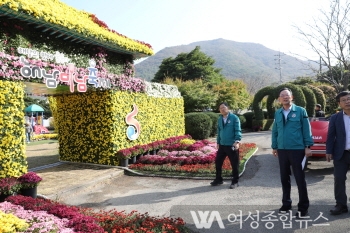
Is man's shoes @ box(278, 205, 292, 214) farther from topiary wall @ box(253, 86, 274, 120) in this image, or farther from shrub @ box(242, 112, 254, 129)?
shrub @ box(242, 112, 254, 129)

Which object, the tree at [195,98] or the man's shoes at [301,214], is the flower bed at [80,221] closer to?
the man's shoes at [301,214]

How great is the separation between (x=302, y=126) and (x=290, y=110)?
35 cm

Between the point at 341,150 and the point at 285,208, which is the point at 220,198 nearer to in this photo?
the point at 285,208

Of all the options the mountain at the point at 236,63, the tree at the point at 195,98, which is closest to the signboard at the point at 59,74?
the tree at the point at 195,98

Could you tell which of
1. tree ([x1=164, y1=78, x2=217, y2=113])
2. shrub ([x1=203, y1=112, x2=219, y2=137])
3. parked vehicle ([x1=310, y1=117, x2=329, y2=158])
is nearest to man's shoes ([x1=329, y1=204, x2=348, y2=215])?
parked vehicle ([x1=310, y1=117, x2=329, y2=158])

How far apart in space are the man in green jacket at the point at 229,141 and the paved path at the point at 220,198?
33 centimetres

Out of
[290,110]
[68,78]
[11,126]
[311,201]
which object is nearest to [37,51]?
[68,78]

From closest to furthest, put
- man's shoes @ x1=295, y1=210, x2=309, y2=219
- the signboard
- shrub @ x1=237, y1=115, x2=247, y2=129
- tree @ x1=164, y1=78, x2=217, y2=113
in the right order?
man's shoes @ x1=295, y1=210, x2=309, y2=219 < the signboard < tree @ x1=164, y1=78, x2=217, y2=113 < shrub @ x1=237, y1=115, x2=247, y2=129

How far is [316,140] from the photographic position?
329 inches

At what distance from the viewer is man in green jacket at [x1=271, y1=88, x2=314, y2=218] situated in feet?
15.9

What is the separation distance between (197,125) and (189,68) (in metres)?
24.4

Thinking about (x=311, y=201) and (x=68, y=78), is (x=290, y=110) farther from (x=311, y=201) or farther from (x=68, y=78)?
(x=68, y=78)

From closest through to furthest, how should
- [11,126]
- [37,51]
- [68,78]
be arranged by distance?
[11,126] < [37,51] < [68,78]

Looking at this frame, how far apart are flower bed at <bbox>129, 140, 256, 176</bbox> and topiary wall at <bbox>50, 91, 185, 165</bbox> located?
975 millimetres
